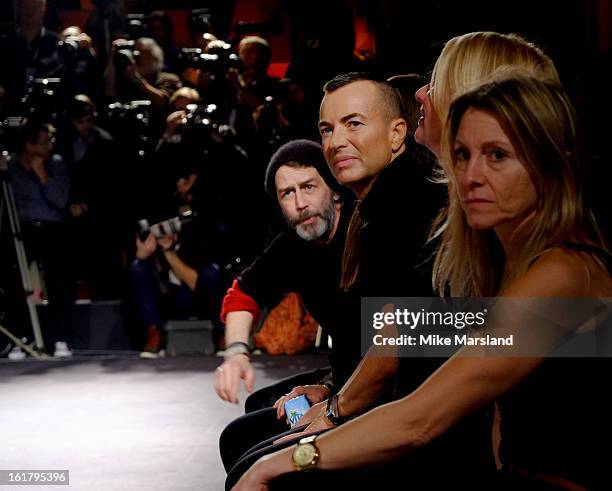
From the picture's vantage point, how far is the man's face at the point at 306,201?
7.14 ft

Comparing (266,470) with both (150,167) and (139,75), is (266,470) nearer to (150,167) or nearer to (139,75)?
(150,167)

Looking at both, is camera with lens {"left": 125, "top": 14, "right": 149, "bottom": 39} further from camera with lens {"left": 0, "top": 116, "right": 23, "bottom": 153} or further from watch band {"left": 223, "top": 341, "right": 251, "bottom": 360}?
watch band {"left": 223, "top": 341, "right": 251, "bottom": 360}

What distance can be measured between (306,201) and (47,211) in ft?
12.1

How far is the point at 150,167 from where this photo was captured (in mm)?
5641

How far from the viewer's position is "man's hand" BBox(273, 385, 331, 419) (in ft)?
6.90

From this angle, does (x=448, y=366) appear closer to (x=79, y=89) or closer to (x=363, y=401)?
(x=363, y=401)

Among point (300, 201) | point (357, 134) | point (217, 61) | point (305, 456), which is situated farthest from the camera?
point (217, 61)

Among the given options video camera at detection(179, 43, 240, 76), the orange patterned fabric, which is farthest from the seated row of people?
video camera at detection(179, 43, 240, 76)

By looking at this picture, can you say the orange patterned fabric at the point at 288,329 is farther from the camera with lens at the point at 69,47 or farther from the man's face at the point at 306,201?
the man's face at the point at 306,201

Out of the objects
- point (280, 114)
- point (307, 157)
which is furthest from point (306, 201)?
point (280, 114)

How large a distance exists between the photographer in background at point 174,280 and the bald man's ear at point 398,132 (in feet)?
11.8

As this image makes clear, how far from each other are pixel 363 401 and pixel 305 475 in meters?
0.43

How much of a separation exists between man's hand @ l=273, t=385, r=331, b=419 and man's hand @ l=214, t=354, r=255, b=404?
9cm

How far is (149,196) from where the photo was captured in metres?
5.65
